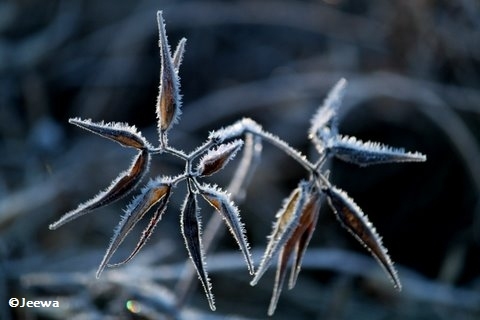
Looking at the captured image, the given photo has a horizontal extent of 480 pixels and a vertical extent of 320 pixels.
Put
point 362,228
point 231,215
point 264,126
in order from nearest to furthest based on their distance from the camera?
point 231,215, point 362,228, point 264,126

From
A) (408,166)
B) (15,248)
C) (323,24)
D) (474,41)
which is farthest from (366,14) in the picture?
(15,248)

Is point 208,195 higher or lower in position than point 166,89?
lower

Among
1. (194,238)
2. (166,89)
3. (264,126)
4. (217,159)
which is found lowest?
(194,238)

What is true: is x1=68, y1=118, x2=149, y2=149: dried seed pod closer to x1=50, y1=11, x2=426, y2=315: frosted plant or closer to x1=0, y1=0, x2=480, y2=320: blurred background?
x1=50, y1=11, x2=426, y2=315: frosted plant

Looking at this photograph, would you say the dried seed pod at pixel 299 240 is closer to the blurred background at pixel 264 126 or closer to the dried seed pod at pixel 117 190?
the dried seed pod at pixel 117 190

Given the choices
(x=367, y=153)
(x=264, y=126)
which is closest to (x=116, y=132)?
(x=367, y=153)

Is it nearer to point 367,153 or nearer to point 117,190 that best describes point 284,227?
point 367,153

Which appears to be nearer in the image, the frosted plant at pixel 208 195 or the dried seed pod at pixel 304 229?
the frosted plant at pixel 208 195

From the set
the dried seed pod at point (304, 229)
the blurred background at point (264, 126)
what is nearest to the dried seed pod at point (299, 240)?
the dried seed pod at point (304, 229)

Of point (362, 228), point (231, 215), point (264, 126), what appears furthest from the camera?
point (264, 126)
